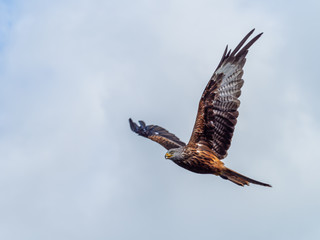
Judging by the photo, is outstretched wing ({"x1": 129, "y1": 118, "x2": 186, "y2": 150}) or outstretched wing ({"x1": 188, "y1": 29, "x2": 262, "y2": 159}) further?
outstretched wing ({"x1": 129, "y1": 118, "x2": 186, "y2": 150})

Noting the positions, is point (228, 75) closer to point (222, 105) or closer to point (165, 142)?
point (222, 105)

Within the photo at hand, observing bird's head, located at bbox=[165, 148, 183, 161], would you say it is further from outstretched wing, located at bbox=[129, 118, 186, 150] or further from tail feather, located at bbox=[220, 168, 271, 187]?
outstretched wing, located at bbox=[129, 118, 186, 150]

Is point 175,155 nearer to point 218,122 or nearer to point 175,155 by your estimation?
point 175,155

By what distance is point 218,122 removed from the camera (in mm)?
14859

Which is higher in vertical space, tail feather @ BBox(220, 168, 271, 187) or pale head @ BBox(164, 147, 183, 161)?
pale head @ BBox(164, 147, 183, 161)

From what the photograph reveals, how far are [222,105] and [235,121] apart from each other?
45cm

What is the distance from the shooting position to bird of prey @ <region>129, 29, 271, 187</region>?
48.2 feet

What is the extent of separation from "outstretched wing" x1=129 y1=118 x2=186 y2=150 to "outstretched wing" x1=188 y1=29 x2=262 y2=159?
3.58m

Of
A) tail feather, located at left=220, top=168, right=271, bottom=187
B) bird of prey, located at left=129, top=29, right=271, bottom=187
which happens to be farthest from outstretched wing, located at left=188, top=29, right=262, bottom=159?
tail feather, located at left=220, top=168, right=271, bottom=187

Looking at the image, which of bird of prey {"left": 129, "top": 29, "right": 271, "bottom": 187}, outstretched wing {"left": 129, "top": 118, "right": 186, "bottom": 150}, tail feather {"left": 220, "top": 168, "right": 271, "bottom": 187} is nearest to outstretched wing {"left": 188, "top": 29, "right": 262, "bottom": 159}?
bird of prey {"left": 129, "top": 29, "right": 271, "bottom": 187}

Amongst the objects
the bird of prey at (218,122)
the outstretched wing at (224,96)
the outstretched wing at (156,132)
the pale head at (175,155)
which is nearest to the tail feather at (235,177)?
the bird of prey at (218,122)

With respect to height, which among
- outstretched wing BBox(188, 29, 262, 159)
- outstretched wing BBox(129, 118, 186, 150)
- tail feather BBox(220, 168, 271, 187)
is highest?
outstretched wing BBox(129, 118, 186, 150)

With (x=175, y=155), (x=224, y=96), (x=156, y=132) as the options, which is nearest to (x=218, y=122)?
(x=224, y=96)

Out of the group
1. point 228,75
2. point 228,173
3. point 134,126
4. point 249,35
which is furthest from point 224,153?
point 134,126
